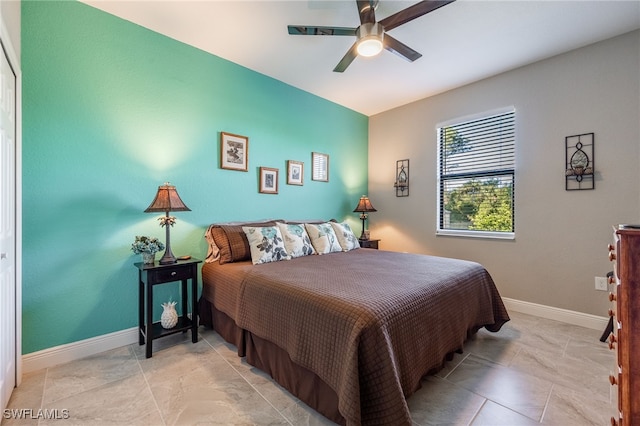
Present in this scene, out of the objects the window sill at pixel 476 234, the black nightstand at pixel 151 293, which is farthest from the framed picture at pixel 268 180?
the window sill at pixel 476 234

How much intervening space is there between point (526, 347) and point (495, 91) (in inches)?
106

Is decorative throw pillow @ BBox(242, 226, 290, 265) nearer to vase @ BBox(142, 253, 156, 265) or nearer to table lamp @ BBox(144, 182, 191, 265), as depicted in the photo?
table lamp @ BBox(144, 182, 191, 265)

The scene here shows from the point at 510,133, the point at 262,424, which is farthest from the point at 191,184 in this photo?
the point at 510,133

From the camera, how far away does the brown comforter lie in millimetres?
1242

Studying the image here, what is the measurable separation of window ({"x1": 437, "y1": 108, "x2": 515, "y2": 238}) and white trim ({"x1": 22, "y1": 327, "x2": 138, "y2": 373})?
3.60 metres

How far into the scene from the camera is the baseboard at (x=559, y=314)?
2.52 meters

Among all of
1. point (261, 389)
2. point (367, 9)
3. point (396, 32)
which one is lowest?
point (261, 389)

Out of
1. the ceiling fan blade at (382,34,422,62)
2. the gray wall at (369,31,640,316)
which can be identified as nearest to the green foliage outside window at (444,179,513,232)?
the gray wall at (369,31,640,316)

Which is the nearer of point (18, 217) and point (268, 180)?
point (18, 217)

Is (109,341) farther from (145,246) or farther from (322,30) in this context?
(322,30)

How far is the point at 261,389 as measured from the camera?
5.59ft

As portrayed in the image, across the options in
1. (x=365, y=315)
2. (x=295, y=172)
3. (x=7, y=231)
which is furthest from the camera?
(x=295, y=172)

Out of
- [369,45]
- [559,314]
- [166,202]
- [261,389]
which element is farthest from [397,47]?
[559,314]

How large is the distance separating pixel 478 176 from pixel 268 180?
259 cm
